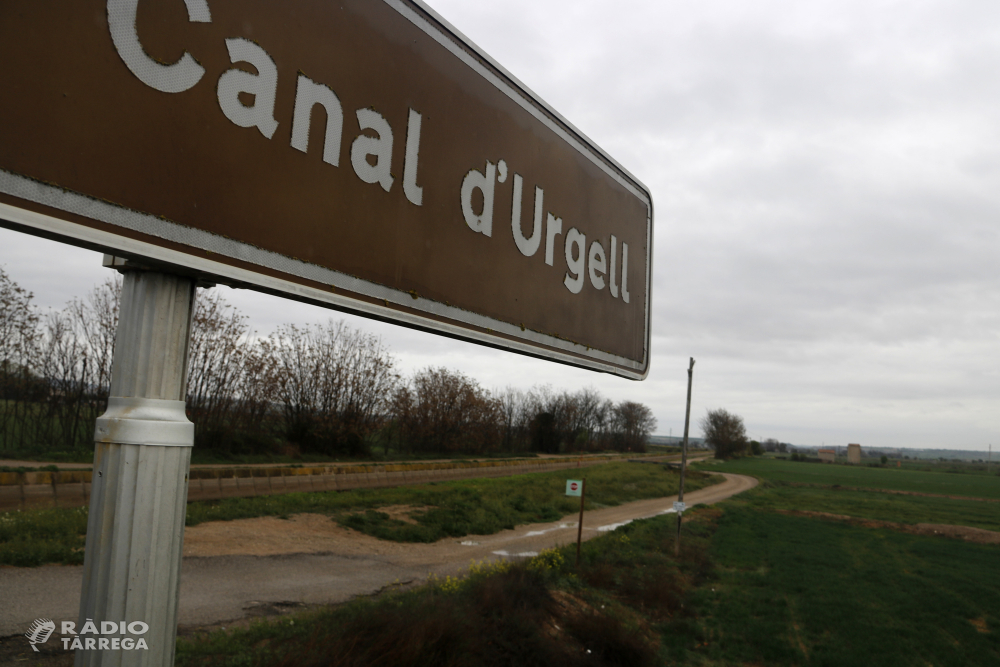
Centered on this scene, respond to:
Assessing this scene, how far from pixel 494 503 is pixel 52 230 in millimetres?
23091

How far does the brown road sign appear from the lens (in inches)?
32.9

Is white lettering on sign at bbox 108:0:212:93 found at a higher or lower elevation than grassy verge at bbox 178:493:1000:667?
higher

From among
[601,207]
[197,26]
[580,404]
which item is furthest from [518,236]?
[580,404]

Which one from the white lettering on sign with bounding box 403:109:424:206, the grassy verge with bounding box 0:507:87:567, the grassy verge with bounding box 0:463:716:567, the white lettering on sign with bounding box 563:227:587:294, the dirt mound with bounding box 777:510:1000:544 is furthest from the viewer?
the dirt mound with bounding box 777:510:1000:544

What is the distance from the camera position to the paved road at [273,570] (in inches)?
324

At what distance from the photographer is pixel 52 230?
79 centimetres

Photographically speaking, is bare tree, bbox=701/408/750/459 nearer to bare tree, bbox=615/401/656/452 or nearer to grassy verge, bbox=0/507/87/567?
bare tree, bbox=615/401/656/452

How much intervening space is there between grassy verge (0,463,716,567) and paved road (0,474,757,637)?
0.53 m

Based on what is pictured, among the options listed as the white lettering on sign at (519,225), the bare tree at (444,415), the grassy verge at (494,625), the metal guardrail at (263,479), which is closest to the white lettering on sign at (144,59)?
the white lettering on sign at (519,225)

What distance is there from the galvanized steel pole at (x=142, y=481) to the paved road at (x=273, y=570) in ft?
26.9

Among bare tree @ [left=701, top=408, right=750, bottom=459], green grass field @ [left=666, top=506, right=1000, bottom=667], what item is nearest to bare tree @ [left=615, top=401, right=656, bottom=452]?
bare tree @ [left=701, top=408, right=750, bottom=459]

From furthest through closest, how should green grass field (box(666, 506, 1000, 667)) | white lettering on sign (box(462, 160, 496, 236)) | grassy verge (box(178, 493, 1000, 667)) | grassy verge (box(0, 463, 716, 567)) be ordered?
green grass field (box(666, 506, 1000, 667)) → grassy verge (box(0, 463, 716, 567)) → grassy verge (box(178, 493, 1000, 667)) → white lettering on sign (box(462, 160, 496, 236))

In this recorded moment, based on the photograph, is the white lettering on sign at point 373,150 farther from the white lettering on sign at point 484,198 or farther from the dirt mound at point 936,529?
the dirt mound at point 936,529

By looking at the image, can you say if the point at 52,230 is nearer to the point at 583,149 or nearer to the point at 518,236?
the point at 518,236
